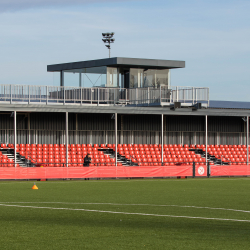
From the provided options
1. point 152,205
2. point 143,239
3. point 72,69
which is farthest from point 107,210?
point 72,69

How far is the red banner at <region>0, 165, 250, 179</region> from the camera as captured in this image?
29.5 meters

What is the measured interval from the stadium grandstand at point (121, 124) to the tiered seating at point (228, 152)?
80 millimetres

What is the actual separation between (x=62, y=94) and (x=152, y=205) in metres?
24.0

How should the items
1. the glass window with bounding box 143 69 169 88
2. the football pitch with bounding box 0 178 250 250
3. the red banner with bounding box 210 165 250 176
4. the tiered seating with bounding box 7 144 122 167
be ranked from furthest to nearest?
the glass window with bounding box 143 69 169 88 < the tiered seating with bounding box 7 144 122 167 < the red banner with bounding box 210 165 250 176 < the football pitch with bounding box 0 178 250 250

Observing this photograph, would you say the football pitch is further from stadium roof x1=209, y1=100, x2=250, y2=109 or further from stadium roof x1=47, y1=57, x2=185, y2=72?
stadium roof x1=209, y1=100, x2=250, y2=109

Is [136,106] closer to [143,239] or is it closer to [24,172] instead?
[24,172]

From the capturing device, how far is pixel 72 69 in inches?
1663

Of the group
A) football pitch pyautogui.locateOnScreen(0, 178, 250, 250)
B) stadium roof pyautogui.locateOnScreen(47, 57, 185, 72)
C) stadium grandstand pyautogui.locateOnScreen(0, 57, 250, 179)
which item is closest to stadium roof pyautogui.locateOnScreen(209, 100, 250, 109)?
stadium grandstand pyautogui.locateOnScreen(0, 57, 250, 179)

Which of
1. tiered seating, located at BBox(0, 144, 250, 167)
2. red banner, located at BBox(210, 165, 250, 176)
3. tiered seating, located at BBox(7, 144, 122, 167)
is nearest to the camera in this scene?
red banner, located at BBox(210, 165, 250, 176)

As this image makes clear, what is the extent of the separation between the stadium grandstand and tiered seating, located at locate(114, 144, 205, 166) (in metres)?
0.08

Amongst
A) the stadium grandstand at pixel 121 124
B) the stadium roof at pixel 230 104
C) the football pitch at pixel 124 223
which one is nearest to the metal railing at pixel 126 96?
the stadium grandstand at pixel 121 124

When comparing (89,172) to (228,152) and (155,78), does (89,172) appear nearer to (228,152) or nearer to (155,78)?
(155,78)

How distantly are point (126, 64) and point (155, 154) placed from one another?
24.3 ft

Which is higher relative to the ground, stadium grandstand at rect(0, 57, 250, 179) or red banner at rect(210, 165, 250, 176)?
stadium grandstand at rect(0, 57, 250, 179)
